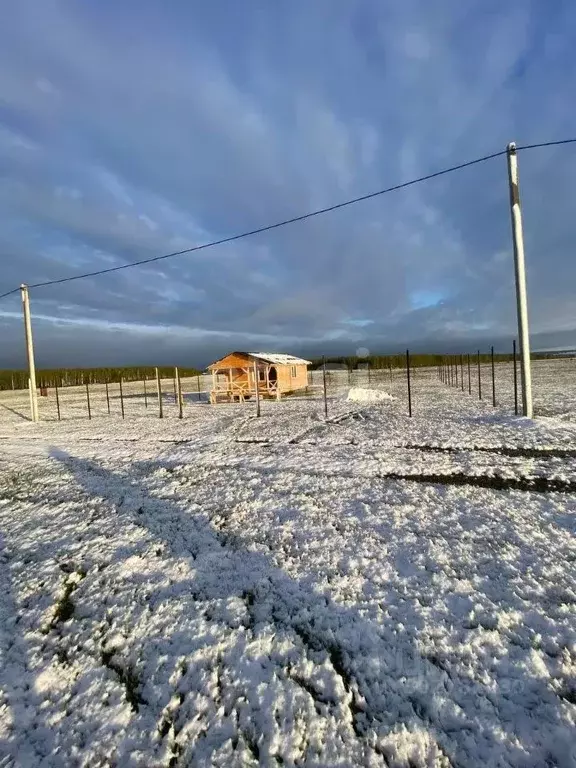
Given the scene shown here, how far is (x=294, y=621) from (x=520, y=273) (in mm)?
13214

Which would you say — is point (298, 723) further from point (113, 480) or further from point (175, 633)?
point (113, 480)

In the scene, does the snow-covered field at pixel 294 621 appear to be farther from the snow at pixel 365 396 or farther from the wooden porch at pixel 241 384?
the wooden porch at pixel 241 384

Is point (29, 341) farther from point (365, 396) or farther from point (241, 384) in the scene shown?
point (365, 396)

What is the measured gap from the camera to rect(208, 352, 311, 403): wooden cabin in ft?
91.3

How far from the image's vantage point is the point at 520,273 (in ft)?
41.6

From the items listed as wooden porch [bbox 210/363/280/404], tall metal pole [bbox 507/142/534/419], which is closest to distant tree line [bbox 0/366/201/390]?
wooden porch [bbox 210/363/280/404]

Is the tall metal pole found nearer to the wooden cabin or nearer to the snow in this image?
the snow

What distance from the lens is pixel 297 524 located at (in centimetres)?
549

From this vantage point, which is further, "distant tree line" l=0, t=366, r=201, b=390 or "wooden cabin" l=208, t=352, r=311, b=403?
"distant tree line" l=0, t=366, r=201, b=390

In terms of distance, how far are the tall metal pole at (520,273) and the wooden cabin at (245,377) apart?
55.4 ft

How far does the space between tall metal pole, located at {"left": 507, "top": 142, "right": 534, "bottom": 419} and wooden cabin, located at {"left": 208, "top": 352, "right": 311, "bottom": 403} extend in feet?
55.4

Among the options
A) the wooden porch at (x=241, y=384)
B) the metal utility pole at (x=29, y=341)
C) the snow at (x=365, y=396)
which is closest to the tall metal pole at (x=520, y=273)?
the snow at (x=365, y=396)

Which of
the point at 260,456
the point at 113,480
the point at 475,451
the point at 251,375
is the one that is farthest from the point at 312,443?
the point at 251,375

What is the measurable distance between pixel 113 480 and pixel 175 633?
18.4 ft
